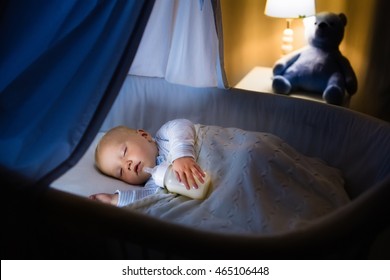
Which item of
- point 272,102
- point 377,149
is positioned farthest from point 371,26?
point 377,149

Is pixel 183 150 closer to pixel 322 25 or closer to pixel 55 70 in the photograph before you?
pixel 55 70

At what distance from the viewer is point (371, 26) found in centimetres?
231

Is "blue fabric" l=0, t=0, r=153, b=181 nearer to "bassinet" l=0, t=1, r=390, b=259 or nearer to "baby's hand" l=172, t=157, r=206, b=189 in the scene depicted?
"bassinet" l=0, t=1, r=390, b=259

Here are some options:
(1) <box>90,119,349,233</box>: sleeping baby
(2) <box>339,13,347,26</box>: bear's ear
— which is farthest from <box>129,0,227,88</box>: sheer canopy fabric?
(2) <box>339,13,347,26</box>: bear's ear

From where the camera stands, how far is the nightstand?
2287 mm

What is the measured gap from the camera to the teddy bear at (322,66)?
2.23m

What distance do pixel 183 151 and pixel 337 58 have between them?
126 cm

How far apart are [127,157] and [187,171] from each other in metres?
0.27

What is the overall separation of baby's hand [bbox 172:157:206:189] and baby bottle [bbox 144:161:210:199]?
0.04 ft

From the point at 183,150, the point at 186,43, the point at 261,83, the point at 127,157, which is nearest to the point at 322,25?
the point at 261,83

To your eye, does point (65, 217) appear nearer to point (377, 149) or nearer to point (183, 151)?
point (183, 151)

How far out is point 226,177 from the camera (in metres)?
1.31

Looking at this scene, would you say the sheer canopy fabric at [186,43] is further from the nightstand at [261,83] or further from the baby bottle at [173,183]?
the nightstand at [261,83]
